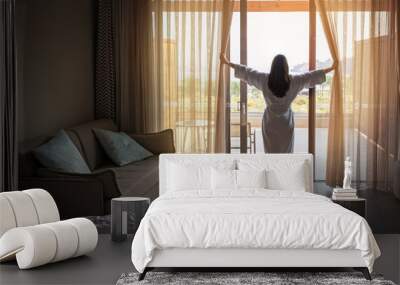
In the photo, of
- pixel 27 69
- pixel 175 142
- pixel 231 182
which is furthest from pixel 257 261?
pixel 175 142

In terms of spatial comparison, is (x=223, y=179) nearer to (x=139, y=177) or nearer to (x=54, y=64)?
(x=139, y=177)

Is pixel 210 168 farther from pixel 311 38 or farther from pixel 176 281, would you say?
pixel 311 38

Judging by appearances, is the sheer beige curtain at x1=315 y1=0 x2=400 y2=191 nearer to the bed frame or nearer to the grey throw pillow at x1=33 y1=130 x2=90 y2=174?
the grey throw pillow at x1=33 y1=130 x2=90 y2=174

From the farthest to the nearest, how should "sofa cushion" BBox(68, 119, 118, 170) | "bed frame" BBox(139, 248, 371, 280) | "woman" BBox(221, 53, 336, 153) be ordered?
"woman" BBox(221, 53, 336, 153) → "sofa cushion" BBox(68, 119, 118, 170) → "bed frame" BBox(139, 248, 371, 280)

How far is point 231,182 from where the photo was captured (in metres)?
5.77

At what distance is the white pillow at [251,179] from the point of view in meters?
5.74

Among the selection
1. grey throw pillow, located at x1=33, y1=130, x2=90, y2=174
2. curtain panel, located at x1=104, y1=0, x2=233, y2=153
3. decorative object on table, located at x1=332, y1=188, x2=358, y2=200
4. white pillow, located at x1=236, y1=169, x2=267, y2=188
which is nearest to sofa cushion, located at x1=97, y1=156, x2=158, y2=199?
grey throw pillow, located at x1=33, y1=130, x2=90, y2=174

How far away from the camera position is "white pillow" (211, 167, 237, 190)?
575cm

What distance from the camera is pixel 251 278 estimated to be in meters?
4.65

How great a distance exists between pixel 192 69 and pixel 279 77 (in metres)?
0.96

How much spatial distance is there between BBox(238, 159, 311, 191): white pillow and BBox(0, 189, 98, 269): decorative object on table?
1402 millimetres

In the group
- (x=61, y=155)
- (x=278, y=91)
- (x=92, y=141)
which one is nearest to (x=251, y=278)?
(x=61, y=155)

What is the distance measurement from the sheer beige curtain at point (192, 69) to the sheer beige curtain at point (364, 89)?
1.21 m

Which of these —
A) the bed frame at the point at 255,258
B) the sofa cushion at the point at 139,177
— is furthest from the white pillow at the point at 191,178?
the sofa cushion at the point at 139,177
